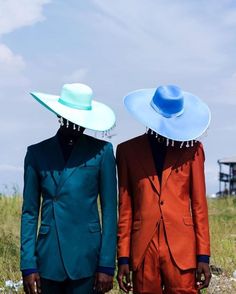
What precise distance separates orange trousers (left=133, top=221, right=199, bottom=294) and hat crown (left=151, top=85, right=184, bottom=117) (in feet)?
2.15

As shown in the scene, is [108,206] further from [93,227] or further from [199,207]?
[199,207]

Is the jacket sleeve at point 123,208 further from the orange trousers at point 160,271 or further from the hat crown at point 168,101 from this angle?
the hat crown at point 168,101

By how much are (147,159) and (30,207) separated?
719 millimetres

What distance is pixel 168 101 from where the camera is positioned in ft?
13.8

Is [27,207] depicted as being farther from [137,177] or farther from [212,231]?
[212,231]

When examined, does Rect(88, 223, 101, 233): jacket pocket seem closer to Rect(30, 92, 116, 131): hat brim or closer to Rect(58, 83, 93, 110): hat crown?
Rect(30, 92, 116, 131): hat brim

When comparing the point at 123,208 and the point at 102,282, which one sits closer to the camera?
the point at 102,282

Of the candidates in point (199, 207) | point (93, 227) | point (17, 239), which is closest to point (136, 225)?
point (93, 227)

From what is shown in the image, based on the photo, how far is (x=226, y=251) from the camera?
8211 mm

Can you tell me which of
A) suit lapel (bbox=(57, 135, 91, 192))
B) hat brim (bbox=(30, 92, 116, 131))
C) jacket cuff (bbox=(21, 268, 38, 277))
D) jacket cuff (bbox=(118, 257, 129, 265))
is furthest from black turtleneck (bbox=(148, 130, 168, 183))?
jacket cuff (bbox=(21, 268, 38, 277))

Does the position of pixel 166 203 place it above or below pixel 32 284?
above

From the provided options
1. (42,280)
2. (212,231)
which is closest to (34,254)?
(42,280)

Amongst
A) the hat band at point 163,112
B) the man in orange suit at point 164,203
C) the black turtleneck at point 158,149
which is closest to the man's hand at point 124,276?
the man in orange suit at point 164,203

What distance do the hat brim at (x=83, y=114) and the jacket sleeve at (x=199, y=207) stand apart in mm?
551
